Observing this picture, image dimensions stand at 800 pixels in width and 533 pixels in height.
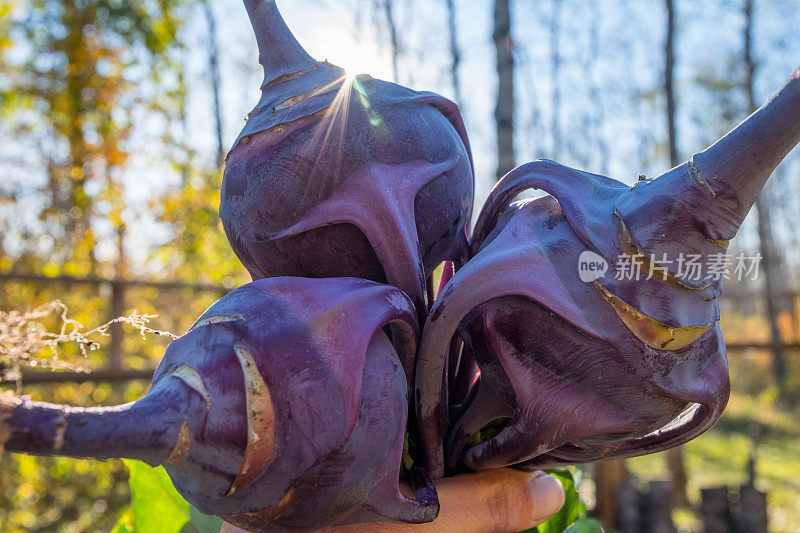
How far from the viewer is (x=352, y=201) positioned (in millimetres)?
713

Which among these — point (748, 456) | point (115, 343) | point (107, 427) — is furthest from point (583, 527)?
point (748, 456)

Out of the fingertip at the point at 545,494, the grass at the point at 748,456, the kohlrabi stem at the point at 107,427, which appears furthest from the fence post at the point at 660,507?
the kohlrabi stem at the point at 107,427

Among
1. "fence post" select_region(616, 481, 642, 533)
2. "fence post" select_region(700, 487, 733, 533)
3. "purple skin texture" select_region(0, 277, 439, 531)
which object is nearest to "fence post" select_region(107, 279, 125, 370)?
"fence post" select_region(616, 481, 642, 533)

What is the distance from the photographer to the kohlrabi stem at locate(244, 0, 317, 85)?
0.80m

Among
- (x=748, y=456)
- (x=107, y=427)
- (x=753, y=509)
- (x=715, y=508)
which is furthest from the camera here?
(x=748, y=456)

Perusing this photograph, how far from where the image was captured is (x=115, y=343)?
14.5ft

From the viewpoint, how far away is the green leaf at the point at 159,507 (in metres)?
1.00

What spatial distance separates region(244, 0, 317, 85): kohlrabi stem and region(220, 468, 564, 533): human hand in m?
0.58

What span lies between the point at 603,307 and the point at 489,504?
0.34m

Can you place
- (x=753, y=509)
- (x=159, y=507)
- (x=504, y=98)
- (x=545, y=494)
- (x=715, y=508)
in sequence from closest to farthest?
(x=545, y=494), (x=159, y=507), (x=504, y=98), (x=753, y=509), (x=715, y=508)

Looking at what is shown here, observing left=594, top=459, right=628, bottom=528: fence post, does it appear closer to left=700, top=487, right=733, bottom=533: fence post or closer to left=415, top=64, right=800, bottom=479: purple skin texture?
left=700, top=487, right=733, bottom=533: fence post

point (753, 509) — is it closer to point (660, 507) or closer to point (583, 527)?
point (660, 507)

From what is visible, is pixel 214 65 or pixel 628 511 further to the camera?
pixel 214 65

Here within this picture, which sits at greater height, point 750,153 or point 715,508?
point 750,153
